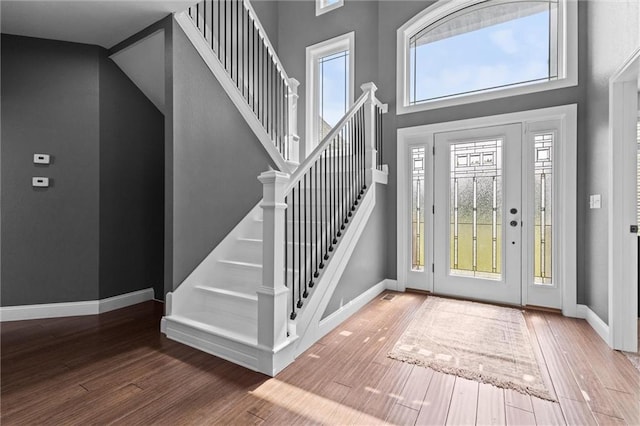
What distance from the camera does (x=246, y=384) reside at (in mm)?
1970

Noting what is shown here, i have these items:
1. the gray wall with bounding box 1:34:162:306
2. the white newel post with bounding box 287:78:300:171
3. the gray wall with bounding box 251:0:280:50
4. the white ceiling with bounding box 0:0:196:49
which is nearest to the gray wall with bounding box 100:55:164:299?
the gray wall with bounding box 1:34:162:306

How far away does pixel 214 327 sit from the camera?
2490 millimetres

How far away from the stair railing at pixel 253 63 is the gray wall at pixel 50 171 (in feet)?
4.07

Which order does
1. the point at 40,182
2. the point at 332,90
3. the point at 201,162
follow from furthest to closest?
1. the point at 332,90
2. the point at 40,182
3. the point at 201,162

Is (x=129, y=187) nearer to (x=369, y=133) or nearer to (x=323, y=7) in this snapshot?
(x=369, y=133)

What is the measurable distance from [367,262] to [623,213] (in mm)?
2171

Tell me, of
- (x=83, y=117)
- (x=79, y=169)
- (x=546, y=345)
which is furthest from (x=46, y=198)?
(x=546, y=345)

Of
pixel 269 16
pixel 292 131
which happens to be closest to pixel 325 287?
pixel 292 131

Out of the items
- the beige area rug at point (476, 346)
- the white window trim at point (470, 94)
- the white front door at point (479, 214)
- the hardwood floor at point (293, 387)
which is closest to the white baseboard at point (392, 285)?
the white front door at point (479, 214)

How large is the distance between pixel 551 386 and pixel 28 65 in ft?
16.6

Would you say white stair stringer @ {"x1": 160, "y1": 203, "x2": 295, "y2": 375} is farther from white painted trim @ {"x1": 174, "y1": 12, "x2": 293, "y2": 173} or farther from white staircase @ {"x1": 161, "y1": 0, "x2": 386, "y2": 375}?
white painted trim @ {"x1": 174, "y1": 12, "x2": 293, "y2": 173}

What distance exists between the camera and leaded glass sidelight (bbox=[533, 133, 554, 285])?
332cm

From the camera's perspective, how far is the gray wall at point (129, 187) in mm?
3389

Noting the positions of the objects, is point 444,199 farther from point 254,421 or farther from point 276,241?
point 254,421
